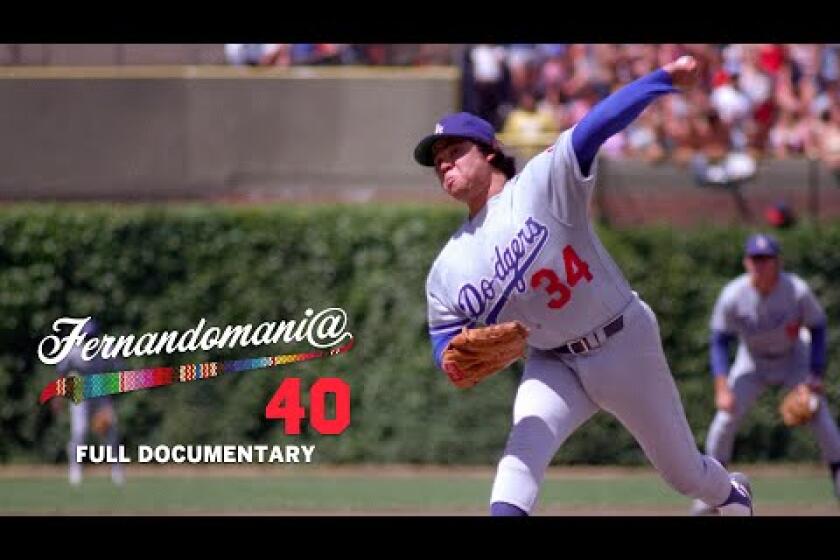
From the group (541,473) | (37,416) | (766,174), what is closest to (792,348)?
(766,174)

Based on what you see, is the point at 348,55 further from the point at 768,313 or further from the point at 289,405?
the point at 768,313

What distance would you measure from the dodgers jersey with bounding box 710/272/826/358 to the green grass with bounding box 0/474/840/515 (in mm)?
1211

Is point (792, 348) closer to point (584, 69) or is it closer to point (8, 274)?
point (584, 69)

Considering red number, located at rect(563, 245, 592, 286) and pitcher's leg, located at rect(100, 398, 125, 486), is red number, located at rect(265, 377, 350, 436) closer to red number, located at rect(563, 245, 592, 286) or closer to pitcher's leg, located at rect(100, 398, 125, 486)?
pitcher's leg, located at rect(100, 398, 125, 486)

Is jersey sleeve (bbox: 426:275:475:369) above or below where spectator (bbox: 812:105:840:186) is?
below

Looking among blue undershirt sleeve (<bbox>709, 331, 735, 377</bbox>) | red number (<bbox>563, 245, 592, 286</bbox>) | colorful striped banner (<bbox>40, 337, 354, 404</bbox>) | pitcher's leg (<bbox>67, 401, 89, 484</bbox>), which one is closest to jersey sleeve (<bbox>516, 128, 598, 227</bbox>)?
red number (<bbox>563, 245, 592, 286</bbox>)

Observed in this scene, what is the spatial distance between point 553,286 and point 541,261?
0.13 m

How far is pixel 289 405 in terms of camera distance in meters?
14.9

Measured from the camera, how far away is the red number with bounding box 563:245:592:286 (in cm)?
637

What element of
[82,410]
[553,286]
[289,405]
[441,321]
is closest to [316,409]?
[289,405]

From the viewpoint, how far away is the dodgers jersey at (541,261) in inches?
250

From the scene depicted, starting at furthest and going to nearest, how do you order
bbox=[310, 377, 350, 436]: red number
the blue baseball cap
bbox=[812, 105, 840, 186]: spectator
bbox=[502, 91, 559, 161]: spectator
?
1. bbox=[812, 105, 840, 186]: spectator
2. bbox=[502, 91, 559, 161]: spectator
3. bbox=[310, 377, 350, 436]: red number
4. the blue baseball cap

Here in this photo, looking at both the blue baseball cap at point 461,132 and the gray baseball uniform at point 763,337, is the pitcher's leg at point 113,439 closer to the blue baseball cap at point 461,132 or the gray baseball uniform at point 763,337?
the gray baseball uniform at point 763,337

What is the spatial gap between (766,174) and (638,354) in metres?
9.44
